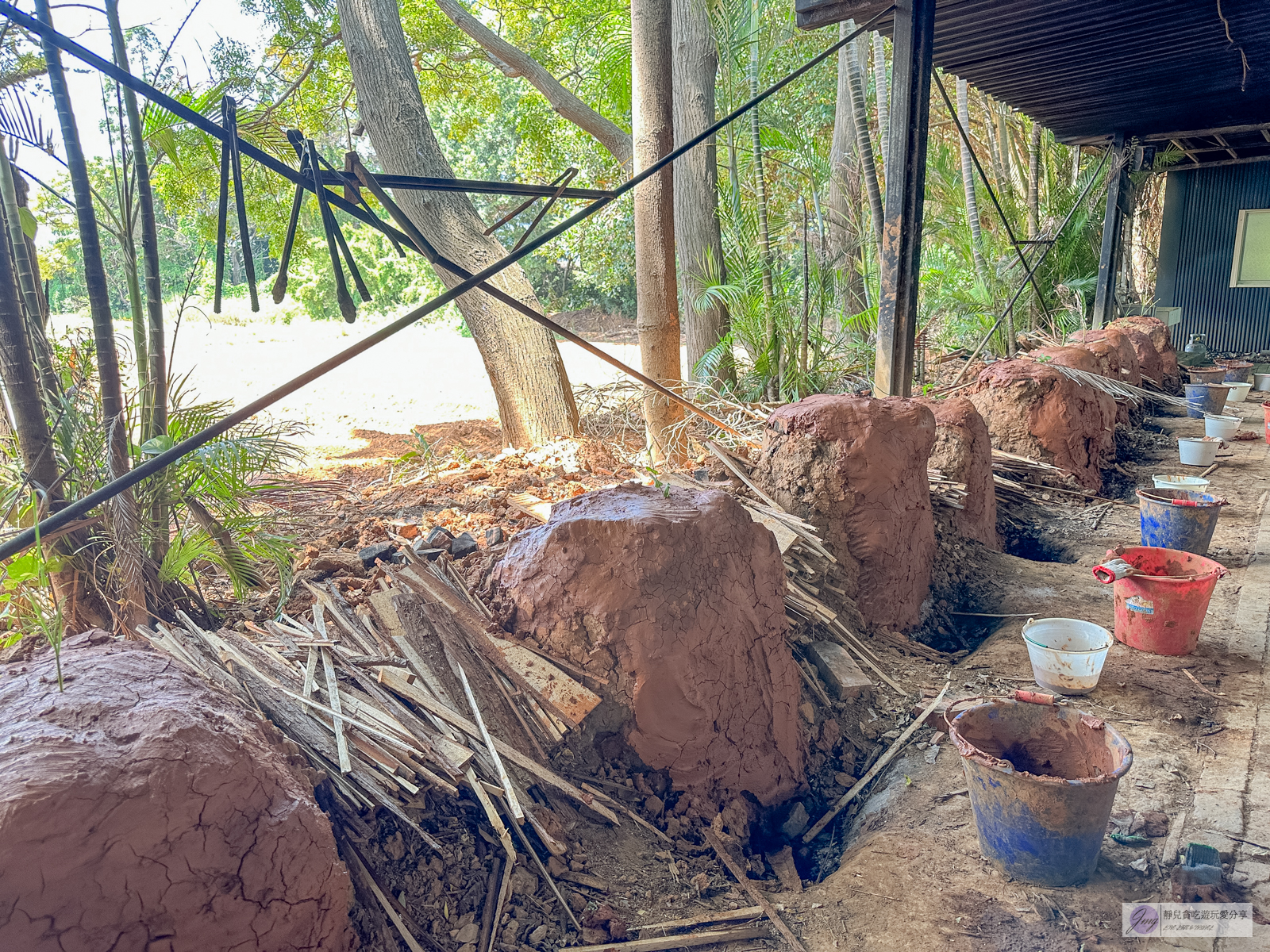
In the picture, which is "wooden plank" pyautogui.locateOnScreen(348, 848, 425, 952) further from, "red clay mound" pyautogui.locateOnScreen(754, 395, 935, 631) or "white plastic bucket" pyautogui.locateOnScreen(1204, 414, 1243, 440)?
"white plastic bucket" pyautogui.locateOnScreen(1204, 414, 1243, 440)

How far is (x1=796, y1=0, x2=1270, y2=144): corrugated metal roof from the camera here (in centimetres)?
543

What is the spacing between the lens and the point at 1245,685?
12.0 feet

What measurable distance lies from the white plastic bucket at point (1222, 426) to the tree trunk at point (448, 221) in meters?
6.02

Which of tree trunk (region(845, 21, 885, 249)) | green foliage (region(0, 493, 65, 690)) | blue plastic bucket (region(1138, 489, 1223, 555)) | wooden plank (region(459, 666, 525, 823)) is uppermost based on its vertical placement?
tree trunk (region(845, 21, 885, 249))

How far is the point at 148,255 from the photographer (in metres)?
2.97

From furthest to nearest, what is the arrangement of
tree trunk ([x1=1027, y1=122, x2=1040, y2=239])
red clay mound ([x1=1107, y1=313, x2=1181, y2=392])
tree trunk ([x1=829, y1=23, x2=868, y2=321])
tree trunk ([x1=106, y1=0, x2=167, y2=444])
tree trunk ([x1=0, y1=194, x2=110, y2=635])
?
tree trunk ([x1=1027, y1=122, x2=1040, y2=239]) < tree trunk ([x1=829, y1=23, x2=868, y2=321]) < red clay mound ([x1=1107, y1=313, x2=1181, y2=392]) < tree trunk ([x1=106, y1=0, x2=167, y2=444]) < tree trunk ([x1=0, y1=194, x2=110, y2=635])

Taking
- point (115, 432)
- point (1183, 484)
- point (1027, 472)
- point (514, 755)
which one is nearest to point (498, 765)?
point (514, 755)

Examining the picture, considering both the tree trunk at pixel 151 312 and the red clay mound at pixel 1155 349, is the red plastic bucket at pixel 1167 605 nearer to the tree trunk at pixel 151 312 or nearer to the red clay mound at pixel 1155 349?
the tree trunk at pixel 151 312

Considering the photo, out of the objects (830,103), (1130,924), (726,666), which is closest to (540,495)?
(726,666)

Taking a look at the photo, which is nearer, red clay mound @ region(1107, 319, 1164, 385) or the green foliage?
the green foliage

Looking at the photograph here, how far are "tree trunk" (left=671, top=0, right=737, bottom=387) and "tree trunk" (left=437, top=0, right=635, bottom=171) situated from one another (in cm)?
206

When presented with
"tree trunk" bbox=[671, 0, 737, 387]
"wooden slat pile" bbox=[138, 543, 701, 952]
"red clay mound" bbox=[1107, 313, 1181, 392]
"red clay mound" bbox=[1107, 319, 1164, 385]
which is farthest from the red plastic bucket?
"red clay mound" bbox=[1107, 319, 1164, 385]

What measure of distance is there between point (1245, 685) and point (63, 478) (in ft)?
15.7

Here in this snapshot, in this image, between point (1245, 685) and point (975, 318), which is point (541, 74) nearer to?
point (975, 318)
